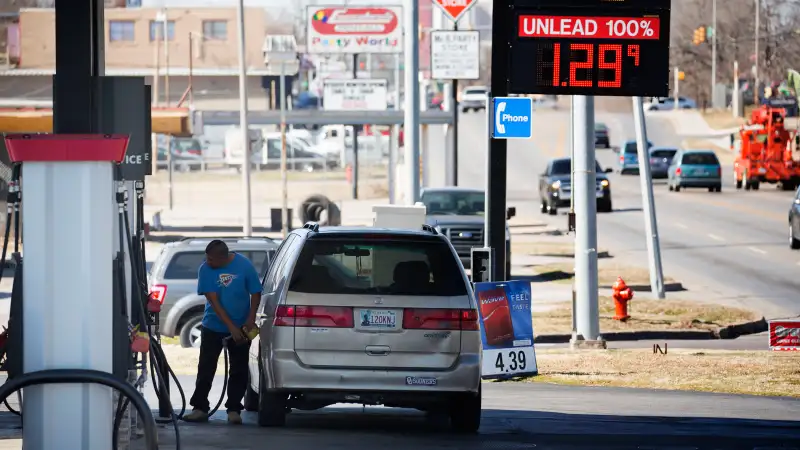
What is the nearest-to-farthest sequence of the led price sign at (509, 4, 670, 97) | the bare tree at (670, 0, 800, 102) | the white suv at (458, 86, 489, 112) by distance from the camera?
the led price sign at (509, 4, 670, 97) → the white suv at (458, 86, 489, 112) → the bare tree at (670, 0, 800, 102)

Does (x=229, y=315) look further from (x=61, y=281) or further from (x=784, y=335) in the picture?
(x=784, y=335)

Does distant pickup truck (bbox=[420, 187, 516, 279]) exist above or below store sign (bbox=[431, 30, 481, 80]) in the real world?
below

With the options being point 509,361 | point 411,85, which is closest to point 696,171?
point 411,85

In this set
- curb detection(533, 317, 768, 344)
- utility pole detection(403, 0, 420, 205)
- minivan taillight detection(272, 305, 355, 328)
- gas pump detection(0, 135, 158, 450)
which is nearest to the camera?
gas pump detection(0, 135, 158, 450)

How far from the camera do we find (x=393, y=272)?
40.0 ft

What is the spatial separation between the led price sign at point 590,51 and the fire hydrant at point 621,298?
9407 millimetres

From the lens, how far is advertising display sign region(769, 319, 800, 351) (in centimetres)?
2034

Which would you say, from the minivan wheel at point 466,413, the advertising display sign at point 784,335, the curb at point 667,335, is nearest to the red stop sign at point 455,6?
the curb at point 667,335

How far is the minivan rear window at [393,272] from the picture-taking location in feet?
39.0

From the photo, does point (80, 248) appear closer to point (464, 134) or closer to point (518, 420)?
point (518, 420)

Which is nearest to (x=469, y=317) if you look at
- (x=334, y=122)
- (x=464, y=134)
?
(x=334, y=122)

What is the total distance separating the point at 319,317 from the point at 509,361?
6377mm

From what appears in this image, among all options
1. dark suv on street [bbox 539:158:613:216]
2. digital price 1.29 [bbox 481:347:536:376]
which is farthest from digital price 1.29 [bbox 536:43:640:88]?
dark suv on street [bbox 539:158:613:216]

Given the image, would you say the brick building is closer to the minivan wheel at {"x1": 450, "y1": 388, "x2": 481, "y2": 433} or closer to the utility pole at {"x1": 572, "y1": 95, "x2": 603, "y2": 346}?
the utility pole at {"x1": 572, "y1": 95, "x2": 603, "y2": 346}
